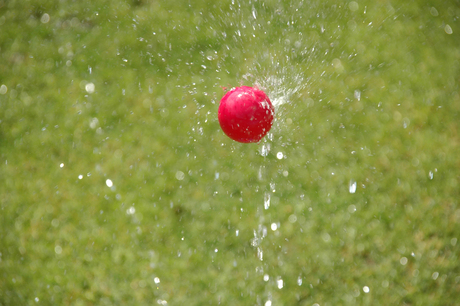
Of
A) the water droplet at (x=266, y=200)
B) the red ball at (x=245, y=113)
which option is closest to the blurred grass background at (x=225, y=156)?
the water droplet at (x=266, y=200)

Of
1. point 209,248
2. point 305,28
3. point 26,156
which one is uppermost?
point 305,28

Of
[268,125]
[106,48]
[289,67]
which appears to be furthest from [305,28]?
[106,48]

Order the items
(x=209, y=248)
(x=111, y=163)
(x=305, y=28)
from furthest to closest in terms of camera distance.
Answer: (x=305, y=28) < (x=111, y=163) < (x=209, y=248)

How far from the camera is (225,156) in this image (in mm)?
2199

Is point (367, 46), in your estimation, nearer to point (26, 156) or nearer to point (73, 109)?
point (73, 109)

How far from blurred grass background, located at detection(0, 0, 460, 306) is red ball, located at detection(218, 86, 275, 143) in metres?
0.49

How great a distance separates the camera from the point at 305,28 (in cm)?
235

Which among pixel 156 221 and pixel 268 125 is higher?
pixel 268 125

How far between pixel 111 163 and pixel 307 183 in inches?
40.1

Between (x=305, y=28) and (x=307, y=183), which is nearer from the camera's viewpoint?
(x=307, y=183)

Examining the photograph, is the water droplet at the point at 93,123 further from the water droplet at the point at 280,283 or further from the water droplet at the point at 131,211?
the water droplet at the point at 280,283

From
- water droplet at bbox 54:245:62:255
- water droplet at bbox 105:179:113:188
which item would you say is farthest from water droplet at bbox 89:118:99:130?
water droplet at bbox 54:245:62:255

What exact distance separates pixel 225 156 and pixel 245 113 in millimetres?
581

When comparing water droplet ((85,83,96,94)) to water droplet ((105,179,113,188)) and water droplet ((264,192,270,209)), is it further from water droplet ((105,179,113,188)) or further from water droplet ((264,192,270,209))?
water droplet ((264,192,270,209))
